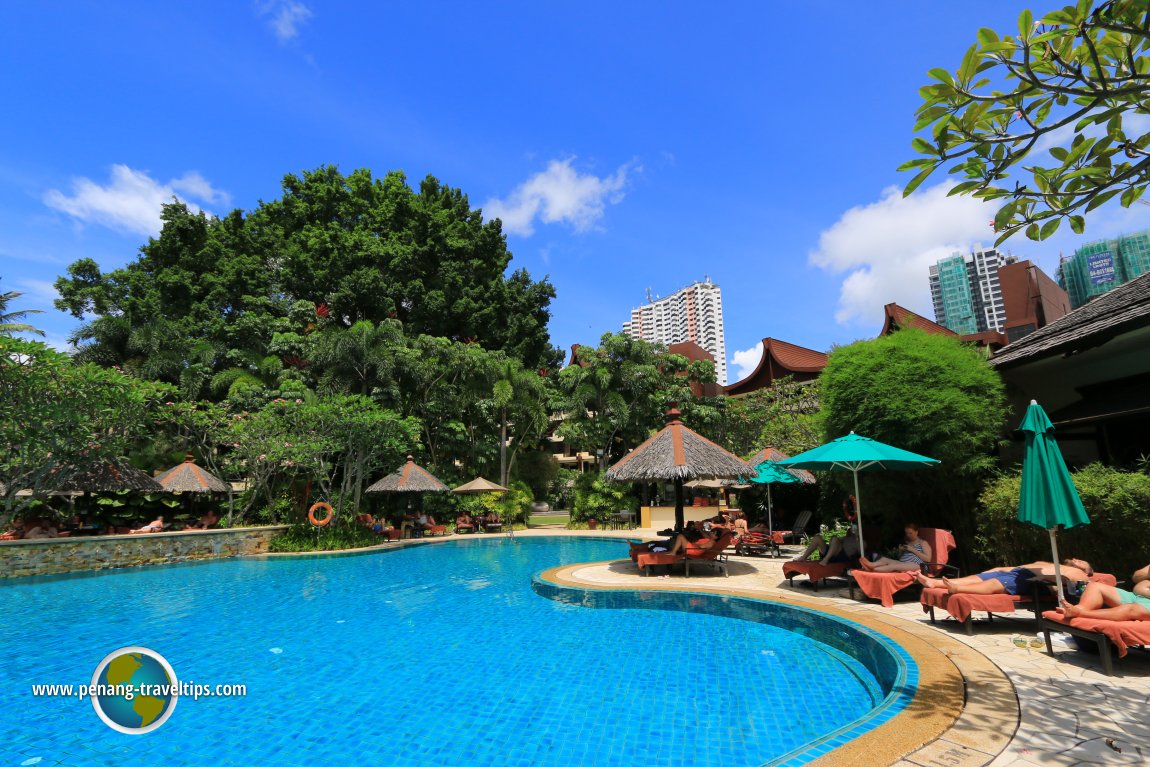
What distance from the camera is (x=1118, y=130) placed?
2514 mm

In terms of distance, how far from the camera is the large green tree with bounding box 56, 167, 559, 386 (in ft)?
87.9

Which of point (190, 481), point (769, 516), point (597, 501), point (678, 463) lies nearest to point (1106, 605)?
point (678, 463)

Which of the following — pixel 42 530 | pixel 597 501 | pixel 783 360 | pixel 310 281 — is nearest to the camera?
pixel 42 530

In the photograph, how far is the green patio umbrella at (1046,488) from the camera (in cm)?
475

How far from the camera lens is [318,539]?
16594mm

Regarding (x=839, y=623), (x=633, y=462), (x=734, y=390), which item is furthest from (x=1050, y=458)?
(x=734, y=390)

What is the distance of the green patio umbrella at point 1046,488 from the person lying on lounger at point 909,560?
2278 millimetres

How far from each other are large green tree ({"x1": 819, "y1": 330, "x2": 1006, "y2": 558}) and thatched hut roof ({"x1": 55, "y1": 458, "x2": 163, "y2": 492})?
1804 cm

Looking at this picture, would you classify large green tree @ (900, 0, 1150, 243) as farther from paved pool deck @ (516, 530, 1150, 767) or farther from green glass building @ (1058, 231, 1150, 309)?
green glass building @ (1058, 231, 1150, 309)

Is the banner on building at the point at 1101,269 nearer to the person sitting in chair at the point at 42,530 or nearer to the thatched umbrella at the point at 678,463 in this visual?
the thatched umbrella at the point at 678,463

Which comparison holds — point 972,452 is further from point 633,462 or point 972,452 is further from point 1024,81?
point 1024,81

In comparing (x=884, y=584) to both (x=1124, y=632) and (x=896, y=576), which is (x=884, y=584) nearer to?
(x=896, y=576)

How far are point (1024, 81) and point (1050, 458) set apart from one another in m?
4.02

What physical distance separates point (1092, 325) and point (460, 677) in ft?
36.2
